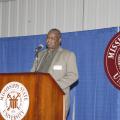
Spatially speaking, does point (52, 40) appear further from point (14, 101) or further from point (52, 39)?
point (14, 101)

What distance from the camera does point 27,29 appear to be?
6.46m

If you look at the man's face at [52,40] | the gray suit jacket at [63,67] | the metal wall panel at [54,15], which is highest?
the metal wall panel at [54,15]

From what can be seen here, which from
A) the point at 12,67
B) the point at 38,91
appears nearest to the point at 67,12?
the point at 12,67

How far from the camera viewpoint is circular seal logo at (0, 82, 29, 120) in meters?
3.31

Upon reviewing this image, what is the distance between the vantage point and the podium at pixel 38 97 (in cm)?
323

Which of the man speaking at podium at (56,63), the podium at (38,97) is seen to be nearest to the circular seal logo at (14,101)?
the podium at (38,97)

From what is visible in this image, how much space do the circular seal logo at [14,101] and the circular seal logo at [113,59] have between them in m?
1.92

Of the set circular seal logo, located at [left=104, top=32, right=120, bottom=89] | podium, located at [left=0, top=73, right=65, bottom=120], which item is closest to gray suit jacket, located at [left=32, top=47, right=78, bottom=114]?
podium, located at [left=0, top=73, right=65, bottom=120]

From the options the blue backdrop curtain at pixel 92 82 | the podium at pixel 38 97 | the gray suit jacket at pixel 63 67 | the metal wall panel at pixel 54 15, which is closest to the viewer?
the podium at pixel 38 97

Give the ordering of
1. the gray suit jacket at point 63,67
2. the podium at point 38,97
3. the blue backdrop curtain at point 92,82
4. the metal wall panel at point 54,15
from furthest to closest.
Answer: the metal wall panel at point 54,15
the blue backdrop curtain at point 92,82
the gray suit jacket at point 63,67
the podium at point 38,97

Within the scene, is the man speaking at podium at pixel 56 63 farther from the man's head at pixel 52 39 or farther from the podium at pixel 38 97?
the podium at pixel 38 97

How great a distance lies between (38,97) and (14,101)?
0.88 feet

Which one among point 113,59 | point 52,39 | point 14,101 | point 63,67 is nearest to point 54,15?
point 113,59

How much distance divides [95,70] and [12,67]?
1732 mm
